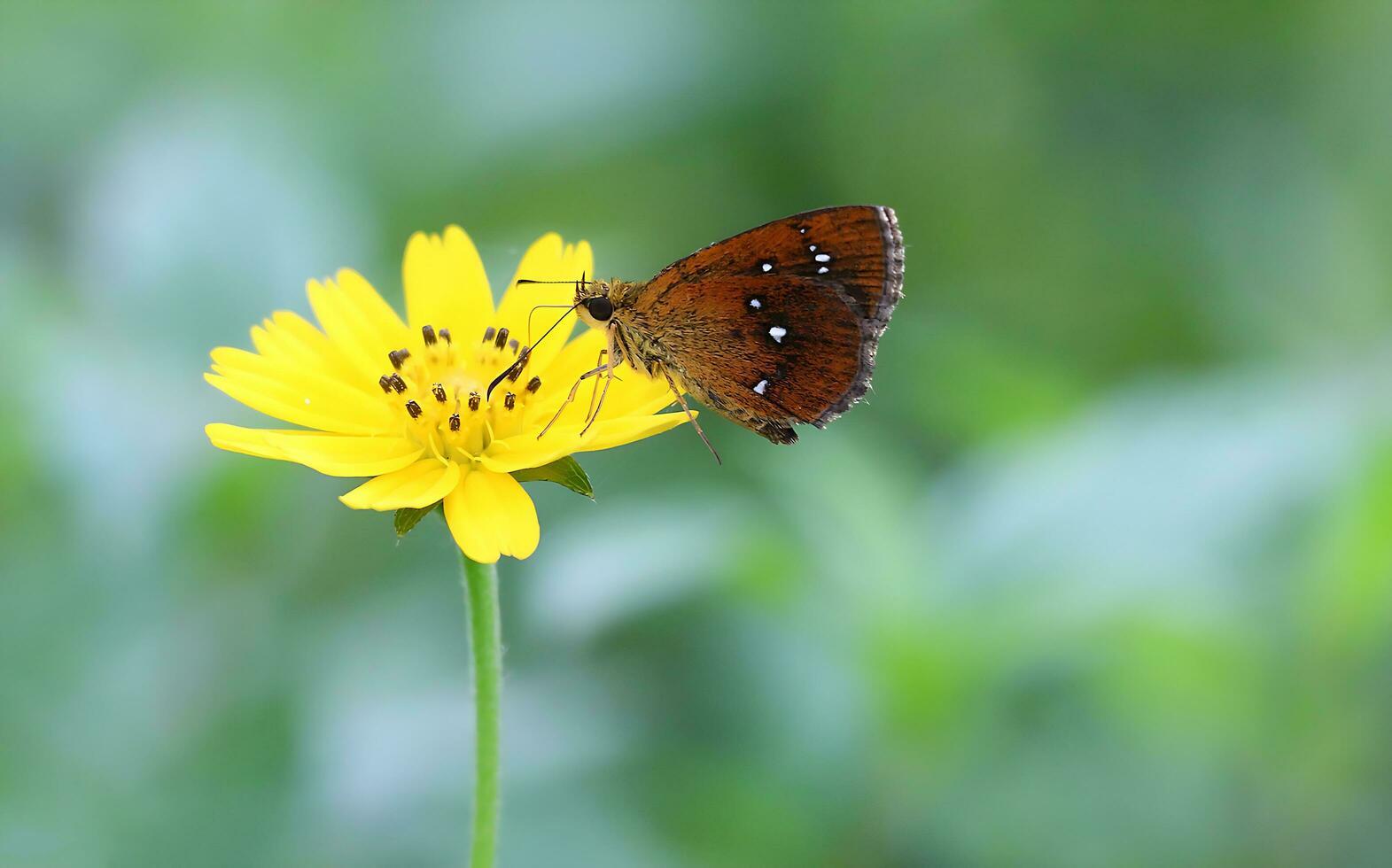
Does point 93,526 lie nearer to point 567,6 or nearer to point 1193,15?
point 567,6

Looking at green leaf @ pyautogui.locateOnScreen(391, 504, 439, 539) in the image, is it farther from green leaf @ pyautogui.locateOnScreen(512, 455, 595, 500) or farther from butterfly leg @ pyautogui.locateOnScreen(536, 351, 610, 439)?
butterfly leg @ pyautogui.locateOnScreen(536, 351, 610, 439)

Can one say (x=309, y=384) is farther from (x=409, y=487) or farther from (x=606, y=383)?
(x=606, y=383)

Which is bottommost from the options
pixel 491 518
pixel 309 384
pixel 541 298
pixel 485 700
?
pixel 485 700

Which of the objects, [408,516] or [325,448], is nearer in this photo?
[408,516]

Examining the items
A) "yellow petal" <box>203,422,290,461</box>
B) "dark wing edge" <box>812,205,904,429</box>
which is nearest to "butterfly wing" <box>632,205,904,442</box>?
"dark wing edge" <box>812,205,904,429</box>

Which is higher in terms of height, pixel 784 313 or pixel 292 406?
pixel 784 313

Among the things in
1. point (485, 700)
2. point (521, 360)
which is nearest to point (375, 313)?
point (521, 360)

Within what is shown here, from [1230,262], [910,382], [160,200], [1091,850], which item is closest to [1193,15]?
[1230,262]

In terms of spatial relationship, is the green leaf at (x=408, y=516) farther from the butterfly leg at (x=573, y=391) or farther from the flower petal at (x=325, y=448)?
the butterfly leg at (x=573, y=391)

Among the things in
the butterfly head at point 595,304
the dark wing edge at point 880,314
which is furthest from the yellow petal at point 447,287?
the dark wing edge at point 880,314
